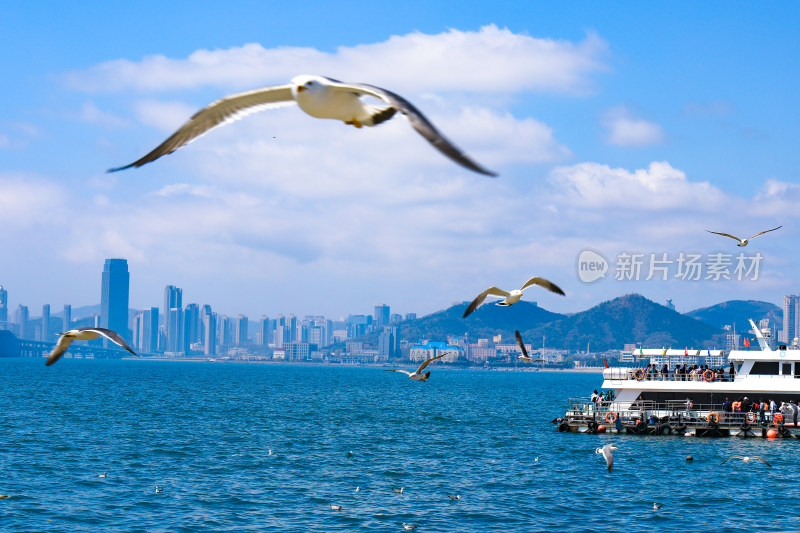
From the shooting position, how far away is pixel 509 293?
1588 cm

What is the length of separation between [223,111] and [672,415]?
4106cm

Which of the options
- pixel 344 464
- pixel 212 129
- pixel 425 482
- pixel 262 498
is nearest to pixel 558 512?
pixel 425 482

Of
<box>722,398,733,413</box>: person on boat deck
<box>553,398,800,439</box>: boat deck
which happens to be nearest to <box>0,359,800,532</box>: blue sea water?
<box>553,398,800,439</box>: boat deck

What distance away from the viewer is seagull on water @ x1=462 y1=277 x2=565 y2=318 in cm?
1530

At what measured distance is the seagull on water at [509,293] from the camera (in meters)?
15.3

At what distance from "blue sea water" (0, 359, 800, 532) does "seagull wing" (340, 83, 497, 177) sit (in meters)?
19.6

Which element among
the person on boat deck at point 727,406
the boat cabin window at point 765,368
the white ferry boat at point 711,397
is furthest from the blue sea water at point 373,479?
the boat cabin window at point 765,368

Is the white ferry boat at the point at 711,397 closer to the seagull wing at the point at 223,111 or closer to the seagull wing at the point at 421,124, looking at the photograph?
the seagull wing at the point at 223,111

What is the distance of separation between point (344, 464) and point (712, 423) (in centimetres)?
1869

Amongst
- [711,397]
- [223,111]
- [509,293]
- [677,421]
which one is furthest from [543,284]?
[711,397]

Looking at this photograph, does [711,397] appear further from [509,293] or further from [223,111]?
[223,111]

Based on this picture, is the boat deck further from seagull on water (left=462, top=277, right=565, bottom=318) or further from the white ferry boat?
seagull on water (left=462, top=277, right=565, bottom=318)

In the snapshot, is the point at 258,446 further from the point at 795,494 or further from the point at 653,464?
the point at 795,494

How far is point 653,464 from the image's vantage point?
37031mm
